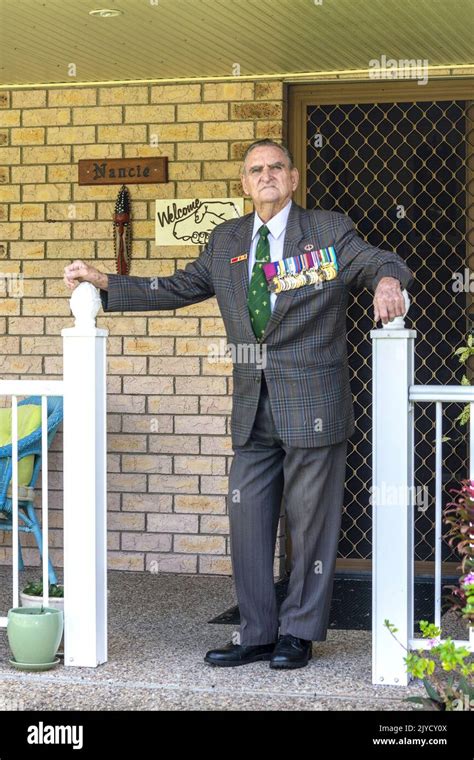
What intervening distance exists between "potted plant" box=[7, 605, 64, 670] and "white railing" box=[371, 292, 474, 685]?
108cm

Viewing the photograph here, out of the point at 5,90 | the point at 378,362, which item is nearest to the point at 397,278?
the point at 378,362

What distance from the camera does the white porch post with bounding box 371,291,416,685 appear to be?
152 inches

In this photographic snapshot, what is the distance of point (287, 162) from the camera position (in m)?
4.10

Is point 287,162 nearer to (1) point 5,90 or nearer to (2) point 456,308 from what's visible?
(2) point 456,308

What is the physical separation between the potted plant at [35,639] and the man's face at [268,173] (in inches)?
63.1

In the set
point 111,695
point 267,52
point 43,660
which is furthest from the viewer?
point 267,52

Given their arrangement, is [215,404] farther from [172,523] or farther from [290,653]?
[290,653]

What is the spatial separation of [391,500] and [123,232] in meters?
2.56

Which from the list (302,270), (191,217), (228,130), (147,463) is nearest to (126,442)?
(147,463)

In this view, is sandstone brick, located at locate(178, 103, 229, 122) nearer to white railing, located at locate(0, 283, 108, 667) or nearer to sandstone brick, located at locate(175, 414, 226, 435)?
sandstone brick, located at locate(175, 414, 226, 435)

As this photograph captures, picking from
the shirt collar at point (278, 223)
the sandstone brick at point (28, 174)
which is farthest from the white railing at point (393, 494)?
the sandstone brick at point (28, 174)

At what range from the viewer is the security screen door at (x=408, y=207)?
227 inches

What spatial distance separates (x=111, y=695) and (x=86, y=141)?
3129 mm

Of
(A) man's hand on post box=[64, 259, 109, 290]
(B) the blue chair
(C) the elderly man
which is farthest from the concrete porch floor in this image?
(A) man's hand on post box=[64, 259, 109, 290]
